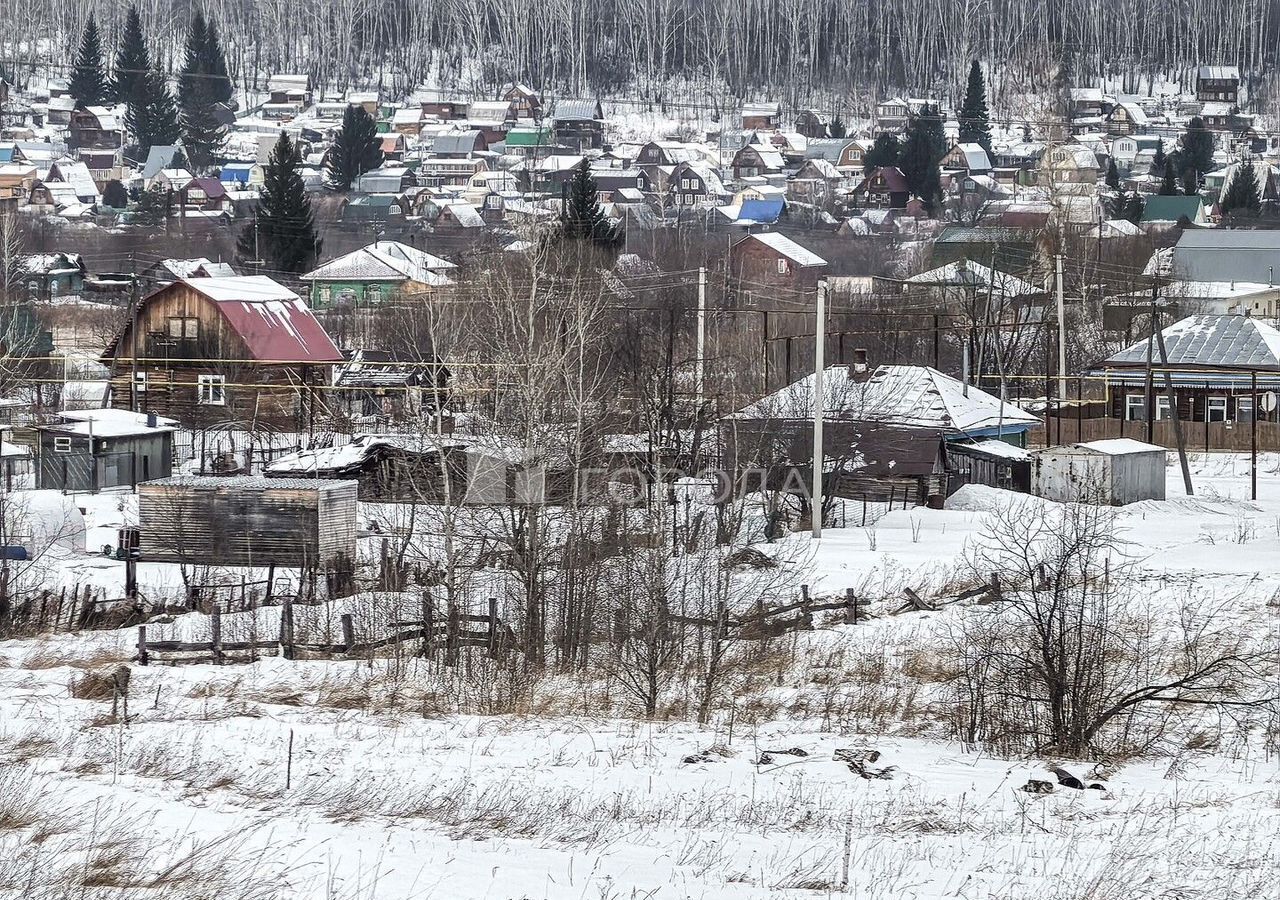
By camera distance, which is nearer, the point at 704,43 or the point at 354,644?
the point at 354,644

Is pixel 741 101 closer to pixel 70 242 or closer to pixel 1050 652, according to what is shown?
pixel 70 242

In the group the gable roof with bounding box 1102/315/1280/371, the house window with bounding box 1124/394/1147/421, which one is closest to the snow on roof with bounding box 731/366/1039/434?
the gable roof with bounding box 1102/315/1280/371

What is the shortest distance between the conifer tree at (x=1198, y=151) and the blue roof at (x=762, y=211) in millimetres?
35219

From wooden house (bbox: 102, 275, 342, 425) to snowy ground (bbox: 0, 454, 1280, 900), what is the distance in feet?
91.7

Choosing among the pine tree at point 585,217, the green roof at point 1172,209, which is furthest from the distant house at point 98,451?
the green roof at point 1172,209

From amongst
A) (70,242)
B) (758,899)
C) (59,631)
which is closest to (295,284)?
(70,242)

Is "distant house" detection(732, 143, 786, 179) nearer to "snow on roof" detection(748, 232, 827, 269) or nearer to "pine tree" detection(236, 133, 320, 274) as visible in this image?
"snow on roof" detection(748, 232, 827, 269)

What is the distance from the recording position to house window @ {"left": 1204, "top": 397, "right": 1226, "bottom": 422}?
45.1 metres

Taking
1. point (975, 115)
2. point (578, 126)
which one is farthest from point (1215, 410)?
point (578, 126)

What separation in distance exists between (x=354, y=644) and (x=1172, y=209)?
90082 mm

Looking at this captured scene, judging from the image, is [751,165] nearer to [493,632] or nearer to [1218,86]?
[1218,86]

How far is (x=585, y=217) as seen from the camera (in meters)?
57.2

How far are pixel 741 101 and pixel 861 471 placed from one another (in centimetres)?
14115

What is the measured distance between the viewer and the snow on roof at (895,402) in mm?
33875
